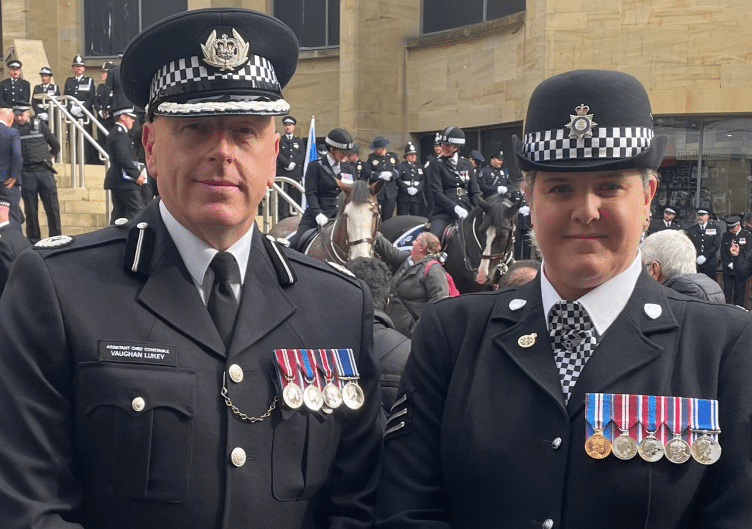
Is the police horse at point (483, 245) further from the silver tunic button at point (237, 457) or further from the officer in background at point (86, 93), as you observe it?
the officer in background at point (86, 93)

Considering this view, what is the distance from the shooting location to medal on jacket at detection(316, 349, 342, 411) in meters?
2.72

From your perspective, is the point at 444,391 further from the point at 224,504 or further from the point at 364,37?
the point at 364,37

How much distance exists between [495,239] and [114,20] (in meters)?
20.2

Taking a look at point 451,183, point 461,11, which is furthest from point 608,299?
point 461,11

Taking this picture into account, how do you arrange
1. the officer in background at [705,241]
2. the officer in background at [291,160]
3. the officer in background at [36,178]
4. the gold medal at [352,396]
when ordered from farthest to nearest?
the officer in background at [291,160] → the officer in background at [705,241] → the officer in background at [36,178] → the gold medal at [352,396]

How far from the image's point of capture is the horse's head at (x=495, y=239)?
39.7 feet

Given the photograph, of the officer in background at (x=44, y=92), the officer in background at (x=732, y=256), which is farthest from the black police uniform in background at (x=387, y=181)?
the officer in background at (x=44, y=92)

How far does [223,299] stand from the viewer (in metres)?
2.73

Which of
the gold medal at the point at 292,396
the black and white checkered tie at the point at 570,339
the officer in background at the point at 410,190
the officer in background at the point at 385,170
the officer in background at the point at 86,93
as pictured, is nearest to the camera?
the black and white checkered tie at the point at 570,339

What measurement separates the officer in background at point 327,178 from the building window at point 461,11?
8409 millimetres

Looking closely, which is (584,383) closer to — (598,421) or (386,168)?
(598,421)

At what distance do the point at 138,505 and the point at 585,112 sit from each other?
4.83ft

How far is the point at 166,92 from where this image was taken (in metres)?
2.68

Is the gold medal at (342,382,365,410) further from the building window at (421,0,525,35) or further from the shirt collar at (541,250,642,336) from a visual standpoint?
the building window at (421,0,525,35)
